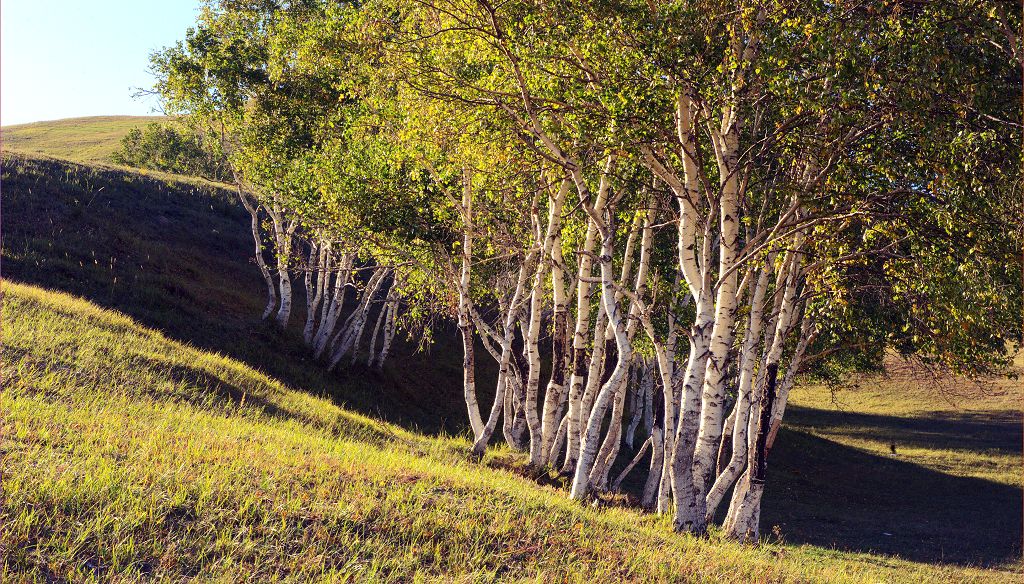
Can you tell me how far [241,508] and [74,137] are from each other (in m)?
107

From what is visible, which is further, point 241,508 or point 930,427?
point 930,427

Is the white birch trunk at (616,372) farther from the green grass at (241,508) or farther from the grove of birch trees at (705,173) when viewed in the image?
the green grass at (241,508)

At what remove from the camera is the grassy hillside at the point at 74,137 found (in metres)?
76.4

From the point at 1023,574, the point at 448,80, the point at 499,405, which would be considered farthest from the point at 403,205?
the point at 1023,574

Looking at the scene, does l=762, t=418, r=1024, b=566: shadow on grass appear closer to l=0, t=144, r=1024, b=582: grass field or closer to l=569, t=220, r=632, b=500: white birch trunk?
l=0, t=144, r=1024, b=582: grass field

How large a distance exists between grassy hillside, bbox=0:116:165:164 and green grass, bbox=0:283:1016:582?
2722 inches

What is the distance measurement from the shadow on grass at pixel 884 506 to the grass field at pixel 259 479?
19 centimetres

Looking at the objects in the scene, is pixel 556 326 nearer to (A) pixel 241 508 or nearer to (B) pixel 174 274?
(A) pixel 241 508

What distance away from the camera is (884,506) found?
29.8 meters

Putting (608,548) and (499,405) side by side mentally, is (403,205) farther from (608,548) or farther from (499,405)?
(608,548)

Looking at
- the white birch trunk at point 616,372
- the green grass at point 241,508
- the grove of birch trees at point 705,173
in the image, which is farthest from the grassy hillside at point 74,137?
the white birch trunk at point 616,372

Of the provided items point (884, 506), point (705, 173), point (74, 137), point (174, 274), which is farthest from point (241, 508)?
point (74, 137)

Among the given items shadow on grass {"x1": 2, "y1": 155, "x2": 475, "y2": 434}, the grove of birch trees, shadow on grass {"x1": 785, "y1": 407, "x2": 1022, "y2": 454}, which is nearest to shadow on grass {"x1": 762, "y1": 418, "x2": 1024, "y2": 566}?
shadow on grass {"x1": 785, "y1": 407, "x2": 1022, "y2": 454}

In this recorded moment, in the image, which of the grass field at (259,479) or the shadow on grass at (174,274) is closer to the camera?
the grass field at (259,479)
